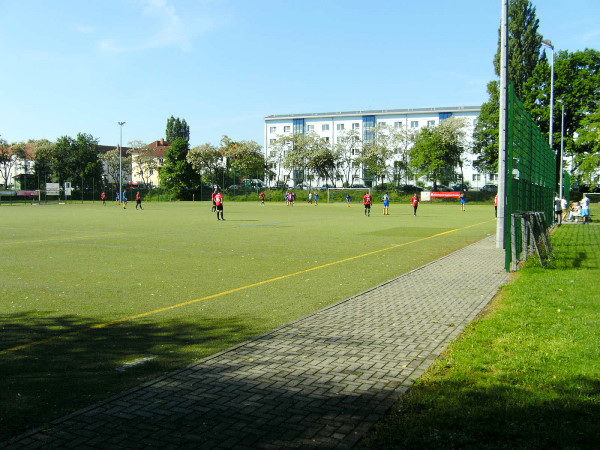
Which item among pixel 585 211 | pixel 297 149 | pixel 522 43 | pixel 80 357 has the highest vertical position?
pixel 522 43

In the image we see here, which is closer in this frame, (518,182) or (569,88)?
(518,182)

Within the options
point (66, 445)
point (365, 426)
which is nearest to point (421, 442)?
point (365, 426)

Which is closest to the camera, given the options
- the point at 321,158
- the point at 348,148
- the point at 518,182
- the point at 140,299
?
the point at 140,299

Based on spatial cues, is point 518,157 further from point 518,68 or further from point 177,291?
point 518,68

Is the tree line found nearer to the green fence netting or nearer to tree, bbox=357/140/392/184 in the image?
tree, bbox=357/140/392/184

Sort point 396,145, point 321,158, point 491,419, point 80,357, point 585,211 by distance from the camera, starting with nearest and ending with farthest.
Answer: point 491,419 → point 80,357 → point 585,211 → point 396,145 → point 321,158

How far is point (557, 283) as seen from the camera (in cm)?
936

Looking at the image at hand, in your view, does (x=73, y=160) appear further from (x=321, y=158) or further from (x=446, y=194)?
(x=446, y=194)

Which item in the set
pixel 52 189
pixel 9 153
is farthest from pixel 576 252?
pixel 9 153

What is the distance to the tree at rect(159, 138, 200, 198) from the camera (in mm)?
88000

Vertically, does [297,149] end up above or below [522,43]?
below

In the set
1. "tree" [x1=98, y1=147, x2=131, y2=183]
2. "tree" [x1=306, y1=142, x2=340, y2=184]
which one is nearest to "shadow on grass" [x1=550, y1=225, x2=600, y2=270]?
"tree" [x1=306, y1=142, x2=340, y2=184]

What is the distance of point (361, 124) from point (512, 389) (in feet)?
324

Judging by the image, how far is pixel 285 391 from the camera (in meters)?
4.47
